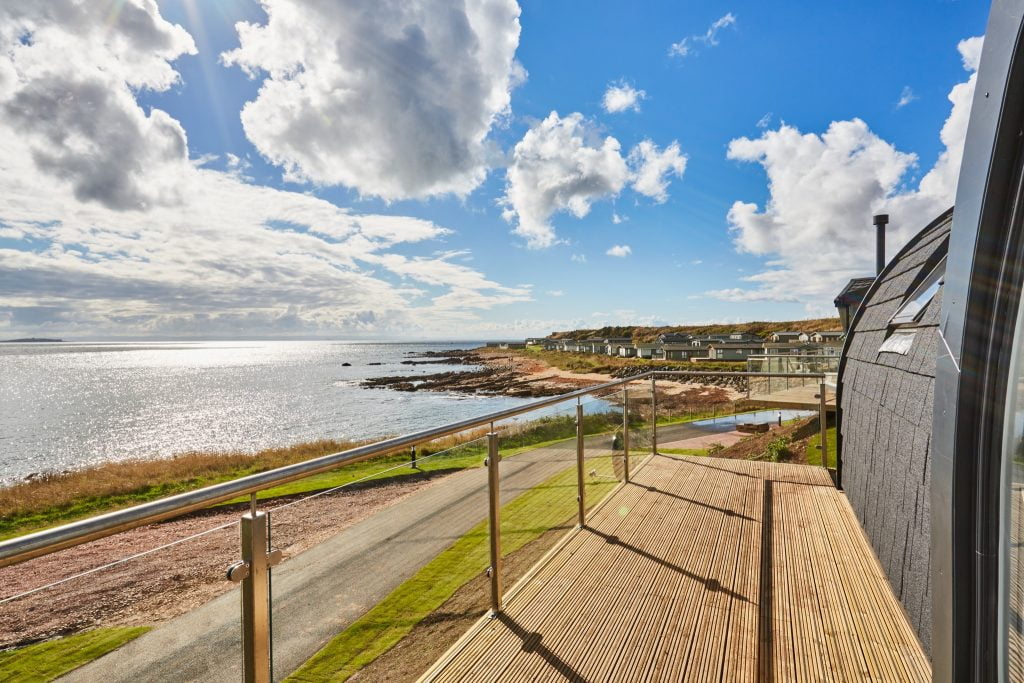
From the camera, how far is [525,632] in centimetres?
231

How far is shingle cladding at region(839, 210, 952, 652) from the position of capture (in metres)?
2.19

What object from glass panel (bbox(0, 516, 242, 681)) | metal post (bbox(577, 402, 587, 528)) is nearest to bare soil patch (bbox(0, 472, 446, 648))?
glass panel (bbox(0, 516, 242, 681))

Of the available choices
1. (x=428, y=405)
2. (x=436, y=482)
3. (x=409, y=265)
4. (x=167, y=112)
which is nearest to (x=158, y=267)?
(x=409, y=265)

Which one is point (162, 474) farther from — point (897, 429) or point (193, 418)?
point (897, 429)

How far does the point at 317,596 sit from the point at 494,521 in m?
1.19

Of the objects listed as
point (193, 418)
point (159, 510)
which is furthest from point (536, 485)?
point (193, 418)

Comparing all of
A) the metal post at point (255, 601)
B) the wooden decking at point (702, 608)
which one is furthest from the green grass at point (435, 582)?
the wooden decking at point (702, 608)

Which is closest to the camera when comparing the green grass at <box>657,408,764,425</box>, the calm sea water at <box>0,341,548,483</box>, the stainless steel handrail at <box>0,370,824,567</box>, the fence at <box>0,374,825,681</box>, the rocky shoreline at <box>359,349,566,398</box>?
the stainless steel handrail at <box>0,370,824,567</box>

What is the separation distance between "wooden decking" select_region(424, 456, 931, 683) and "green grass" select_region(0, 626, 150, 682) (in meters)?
1.29

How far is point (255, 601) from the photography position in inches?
49.1

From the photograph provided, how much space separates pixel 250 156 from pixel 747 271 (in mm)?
36294

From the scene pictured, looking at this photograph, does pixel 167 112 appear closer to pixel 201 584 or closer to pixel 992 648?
pixel 201 584

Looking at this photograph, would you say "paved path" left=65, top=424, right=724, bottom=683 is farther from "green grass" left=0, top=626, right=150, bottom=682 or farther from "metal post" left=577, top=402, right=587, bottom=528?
"metal post" left=577, top=402, right=587, bottom=528

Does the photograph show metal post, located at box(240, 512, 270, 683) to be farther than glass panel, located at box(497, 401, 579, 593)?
No
